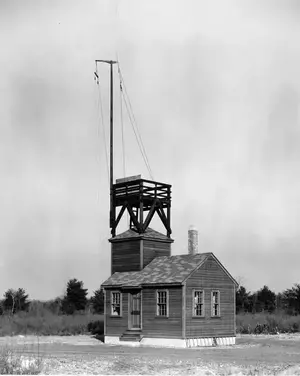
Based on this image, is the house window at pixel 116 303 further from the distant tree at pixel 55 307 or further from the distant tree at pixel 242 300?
the distant tree at pixel 242 300

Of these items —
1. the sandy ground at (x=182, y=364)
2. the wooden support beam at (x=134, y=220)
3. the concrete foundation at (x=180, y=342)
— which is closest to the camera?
the sandy ground at (x=182, y=364)

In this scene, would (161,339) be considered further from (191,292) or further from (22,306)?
(22,306)

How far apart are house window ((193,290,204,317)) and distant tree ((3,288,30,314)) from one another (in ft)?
156

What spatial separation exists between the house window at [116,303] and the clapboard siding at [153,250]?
2.27 metres

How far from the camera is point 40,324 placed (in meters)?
50.7

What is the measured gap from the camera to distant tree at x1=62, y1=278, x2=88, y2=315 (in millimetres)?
75062

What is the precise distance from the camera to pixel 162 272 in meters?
36.5

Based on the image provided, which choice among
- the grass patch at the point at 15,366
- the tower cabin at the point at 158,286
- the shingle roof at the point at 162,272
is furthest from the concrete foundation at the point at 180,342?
the grass patch at the point at 15,366

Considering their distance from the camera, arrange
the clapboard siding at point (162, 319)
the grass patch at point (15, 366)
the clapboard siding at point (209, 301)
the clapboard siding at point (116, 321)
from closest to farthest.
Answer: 1. the grass patch at point (15, 366)
2. the clapboard siding at point (162, 319)
3. the clapboard siding at point (209, 301)
4. the clapboard siding at point (116, 321)

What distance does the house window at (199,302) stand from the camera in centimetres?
3534

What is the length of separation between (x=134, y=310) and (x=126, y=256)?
3.47 m

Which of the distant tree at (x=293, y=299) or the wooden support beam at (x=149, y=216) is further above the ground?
the wooden support beam at (x=149, y=216)

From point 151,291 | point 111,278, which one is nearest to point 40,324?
point 111,278

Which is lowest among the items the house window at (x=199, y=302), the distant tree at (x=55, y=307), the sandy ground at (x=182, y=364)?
the distant tree at (x=55, y=307)
